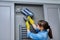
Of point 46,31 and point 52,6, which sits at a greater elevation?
point 52,6

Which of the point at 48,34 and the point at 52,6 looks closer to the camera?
the point at 48,34

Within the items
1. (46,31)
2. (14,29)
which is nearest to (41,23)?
(46,31)

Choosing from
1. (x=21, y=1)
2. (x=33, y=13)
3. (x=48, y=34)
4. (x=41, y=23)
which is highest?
(x=21, y=1)

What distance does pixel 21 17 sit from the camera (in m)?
2.69

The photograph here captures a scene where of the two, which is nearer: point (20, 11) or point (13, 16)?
point (13, 16)

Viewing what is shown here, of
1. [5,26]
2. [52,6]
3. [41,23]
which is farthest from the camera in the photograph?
[52,6]

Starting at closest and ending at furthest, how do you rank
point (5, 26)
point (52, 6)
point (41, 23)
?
point (41, 23) → point (5, 26) → point (52, 6)

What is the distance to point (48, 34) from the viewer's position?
2123mm

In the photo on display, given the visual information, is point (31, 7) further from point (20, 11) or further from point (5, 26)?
point (5, 26)

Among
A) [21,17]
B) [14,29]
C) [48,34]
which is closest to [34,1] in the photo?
[21,17]

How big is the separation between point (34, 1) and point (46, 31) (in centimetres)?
75

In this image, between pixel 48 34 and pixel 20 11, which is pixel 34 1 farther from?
pixel 48 34

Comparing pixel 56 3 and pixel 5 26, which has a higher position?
pixel 56 3

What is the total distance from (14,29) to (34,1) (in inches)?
23.4
